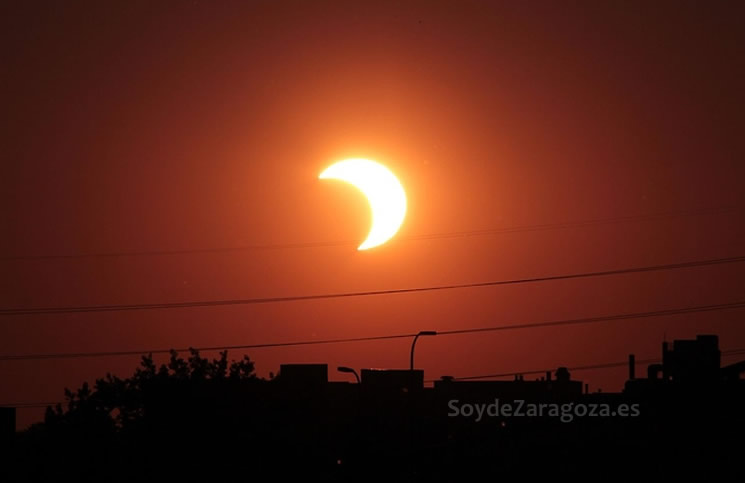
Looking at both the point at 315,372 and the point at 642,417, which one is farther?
the point at 315,372

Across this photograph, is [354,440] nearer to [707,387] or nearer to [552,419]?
[552,419]

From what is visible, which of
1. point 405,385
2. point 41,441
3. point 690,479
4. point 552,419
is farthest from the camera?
point 405,385

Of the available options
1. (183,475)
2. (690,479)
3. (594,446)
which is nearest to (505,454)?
(594,446)

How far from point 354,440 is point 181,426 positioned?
30.9ft

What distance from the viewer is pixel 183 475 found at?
5659 centimetres

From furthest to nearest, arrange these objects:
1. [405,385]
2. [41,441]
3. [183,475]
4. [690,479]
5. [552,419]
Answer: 1. [405,385]
2. [41,441]
3. [552,419]
4. [183,475]
5. [690,479]

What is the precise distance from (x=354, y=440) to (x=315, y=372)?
133 ft

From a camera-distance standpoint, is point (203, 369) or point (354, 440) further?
point (203, 369)

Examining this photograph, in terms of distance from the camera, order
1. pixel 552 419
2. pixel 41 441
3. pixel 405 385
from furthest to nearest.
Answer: pixel 405 385 → pixel 41 441 → pixel 552 419

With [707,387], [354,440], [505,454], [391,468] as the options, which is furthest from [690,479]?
[354,440]

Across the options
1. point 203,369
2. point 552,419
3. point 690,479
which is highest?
point 203,369

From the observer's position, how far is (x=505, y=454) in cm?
5609

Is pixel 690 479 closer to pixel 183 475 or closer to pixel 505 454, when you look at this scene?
pixel 505 454

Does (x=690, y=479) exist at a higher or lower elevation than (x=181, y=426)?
lower
